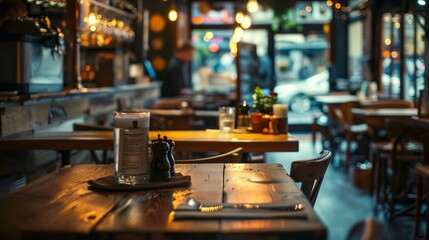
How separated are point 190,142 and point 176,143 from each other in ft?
0.29

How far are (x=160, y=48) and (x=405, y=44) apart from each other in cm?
509

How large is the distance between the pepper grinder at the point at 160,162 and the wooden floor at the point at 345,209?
2.24 metres

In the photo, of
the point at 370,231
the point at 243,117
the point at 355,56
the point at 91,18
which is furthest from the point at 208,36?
the point at 370,231

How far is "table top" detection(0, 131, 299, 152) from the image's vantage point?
3.89 m

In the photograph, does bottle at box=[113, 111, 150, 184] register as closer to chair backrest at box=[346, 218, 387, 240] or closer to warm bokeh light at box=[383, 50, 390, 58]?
chair backrest at box=[346, 218, 387, 240]

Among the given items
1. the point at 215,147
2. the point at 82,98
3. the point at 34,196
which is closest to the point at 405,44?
the point at 82,98

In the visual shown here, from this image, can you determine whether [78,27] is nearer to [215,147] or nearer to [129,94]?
[215,147]

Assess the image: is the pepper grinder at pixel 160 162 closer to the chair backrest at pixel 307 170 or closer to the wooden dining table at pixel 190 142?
the chair backrest at pixel 307 170

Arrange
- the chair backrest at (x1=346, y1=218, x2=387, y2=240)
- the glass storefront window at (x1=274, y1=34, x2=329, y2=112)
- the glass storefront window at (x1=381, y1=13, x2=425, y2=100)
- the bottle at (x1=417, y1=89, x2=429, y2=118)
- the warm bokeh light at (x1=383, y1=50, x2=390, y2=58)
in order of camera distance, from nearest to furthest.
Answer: the chair backrest at (x1=346, y1=218, x2=387, y2=240) < the bottle at (x1=417, y1=89, x2=429, y2=118) < the glass storefront window at (x1=381, y1=13, x2=425, y2=100) < the warm bokeh light at (x1=383, y1=50, x2=390, y2=58) < the glass storefront window at (x1=274, y1=34, x2=329, y2=112)

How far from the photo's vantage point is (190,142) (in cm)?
394

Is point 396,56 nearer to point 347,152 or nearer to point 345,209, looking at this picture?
point 347,152

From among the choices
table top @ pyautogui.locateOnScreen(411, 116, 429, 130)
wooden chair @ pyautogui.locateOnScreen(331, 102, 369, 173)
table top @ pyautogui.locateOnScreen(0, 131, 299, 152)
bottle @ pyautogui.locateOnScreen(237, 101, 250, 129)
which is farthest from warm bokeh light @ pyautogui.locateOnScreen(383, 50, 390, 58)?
table top @ pyautogui.locateOnScreen(0, 131, 299, 152)

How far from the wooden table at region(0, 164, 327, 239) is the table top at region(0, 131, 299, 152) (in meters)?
Result: 1.07

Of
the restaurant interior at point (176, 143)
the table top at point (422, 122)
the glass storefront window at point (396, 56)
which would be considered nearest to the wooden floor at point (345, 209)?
the restaurant interior at point (176, 143)
